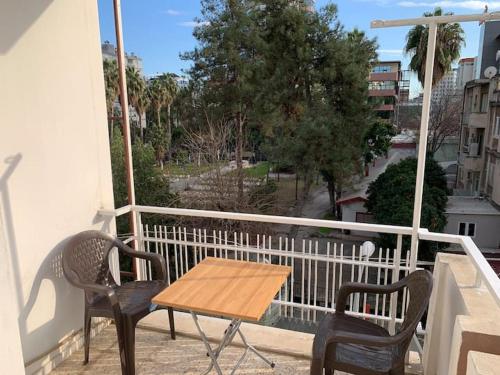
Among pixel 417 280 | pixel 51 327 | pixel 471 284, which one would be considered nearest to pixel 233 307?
pixel 417 280

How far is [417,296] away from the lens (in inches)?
79.4

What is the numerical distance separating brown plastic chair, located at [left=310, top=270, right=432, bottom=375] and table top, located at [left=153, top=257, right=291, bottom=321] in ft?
1.23

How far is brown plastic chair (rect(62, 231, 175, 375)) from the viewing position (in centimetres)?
235

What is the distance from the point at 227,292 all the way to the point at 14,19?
2.04 metres

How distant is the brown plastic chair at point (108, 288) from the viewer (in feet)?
7.71

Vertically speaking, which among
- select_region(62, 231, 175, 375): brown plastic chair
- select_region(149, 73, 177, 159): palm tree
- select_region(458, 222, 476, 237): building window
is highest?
select_region(149, 73, 177, 159): palm tree

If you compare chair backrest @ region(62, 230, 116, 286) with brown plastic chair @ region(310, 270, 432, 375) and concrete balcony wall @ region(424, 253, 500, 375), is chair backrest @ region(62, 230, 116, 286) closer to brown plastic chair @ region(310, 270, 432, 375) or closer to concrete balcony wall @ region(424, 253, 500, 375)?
brown plastic chair @ region(310, 270, 432, 375)

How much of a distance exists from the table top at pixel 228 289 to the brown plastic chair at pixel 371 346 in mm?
373

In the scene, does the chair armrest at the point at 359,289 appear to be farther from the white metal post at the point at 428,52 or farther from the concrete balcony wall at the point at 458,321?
the white metal post at the point at 428,52

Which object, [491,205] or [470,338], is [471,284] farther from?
[491,205]

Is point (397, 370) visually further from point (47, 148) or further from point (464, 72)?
point (464, 72)

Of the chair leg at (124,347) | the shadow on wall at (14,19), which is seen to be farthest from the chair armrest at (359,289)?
the shadow on wall at (14,19)

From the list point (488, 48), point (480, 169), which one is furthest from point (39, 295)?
point (488, 48)

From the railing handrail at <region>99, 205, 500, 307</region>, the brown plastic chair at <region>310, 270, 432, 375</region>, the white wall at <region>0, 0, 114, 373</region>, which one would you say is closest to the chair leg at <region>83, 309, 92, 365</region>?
the white wall at <region>0, 0, 114, 373</region>
